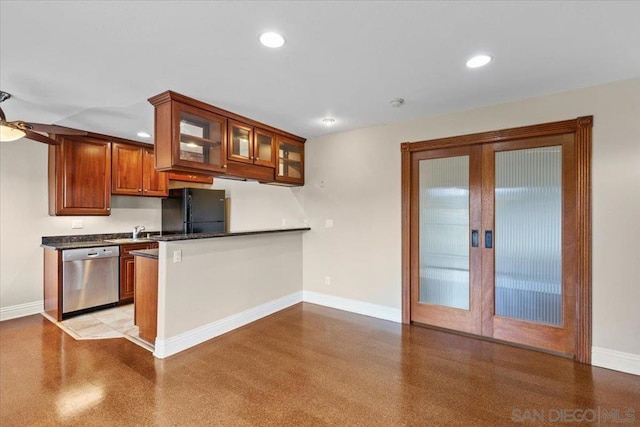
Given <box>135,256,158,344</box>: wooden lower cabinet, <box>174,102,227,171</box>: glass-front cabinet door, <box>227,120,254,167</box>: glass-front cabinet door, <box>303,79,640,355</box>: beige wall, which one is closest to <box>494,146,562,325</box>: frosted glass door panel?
<box>303,79,640,355</box>: beige wall

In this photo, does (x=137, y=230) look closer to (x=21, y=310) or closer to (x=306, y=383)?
(x=21, y=310)

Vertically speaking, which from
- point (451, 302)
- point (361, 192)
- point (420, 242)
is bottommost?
point (451, 302)

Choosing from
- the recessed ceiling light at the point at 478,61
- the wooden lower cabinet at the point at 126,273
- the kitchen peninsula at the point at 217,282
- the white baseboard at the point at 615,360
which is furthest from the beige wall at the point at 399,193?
the wooden lower cabinet at the point at 126,273

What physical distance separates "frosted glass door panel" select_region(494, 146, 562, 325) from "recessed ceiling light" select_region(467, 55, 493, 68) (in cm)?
118

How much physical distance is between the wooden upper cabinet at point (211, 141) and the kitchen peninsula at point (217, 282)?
0.71m

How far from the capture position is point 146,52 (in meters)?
2.10

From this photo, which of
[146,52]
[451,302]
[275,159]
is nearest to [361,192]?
[275,159]

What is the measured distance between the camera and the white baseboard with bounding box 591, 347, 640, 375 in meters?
2.50

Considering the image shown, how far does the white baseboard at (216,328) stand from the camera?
281 cm

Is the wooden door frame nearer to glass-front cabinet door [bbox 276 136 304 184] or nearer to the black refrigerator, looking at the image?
glass-front cabinet door [bbox 276 136 304 184]

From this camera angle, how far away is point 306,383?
236cm

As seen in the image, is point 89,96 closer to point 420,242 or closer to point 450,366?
point 420,242

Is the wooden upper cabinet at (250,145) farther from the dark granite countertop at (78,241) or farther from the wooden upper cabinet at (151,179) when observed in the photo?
the dark granite countertop at (78,241)

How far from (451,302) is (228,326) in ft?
8.32
